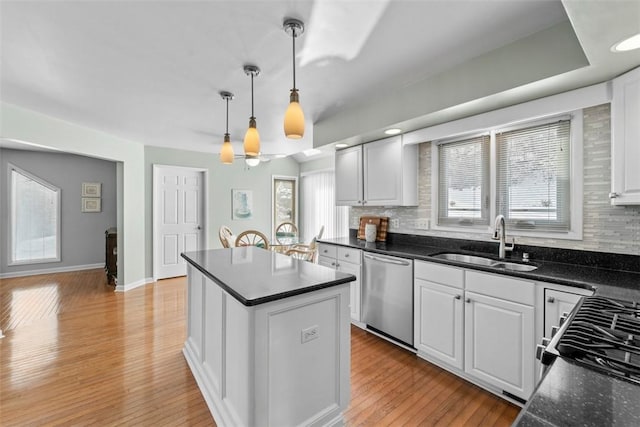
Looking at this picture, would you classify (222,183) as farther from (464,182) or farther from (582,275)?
(582,275)

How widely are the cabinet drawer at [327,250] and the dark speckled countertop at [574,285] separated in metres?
0.08

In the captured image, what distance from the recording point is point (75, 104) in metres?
3.04

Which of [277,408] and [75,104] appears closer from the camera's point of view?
[277,408]

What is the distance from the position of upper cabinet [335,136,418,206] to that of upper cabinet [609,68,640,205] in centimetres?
156

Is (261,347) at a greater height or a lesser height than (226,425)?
greater

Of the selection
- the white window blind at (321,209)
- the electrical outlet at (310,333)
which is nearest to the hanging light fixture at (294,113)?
the electrical outlet at (310,333)

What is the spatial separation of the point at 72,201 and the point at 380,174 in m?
6.09

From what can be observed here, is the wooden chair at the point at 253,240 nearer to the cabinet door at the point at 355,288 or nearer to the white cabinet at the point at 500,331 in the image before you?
the cabinet door at the point at 355,288

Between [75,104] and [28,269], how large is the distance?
4.25 m

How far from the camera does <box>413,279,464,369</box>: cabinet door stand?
2.16m

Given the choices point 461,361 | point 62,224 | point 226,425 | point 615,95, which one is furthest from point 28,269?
point 615,95

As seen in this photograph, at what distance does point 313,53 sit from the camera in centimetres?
201

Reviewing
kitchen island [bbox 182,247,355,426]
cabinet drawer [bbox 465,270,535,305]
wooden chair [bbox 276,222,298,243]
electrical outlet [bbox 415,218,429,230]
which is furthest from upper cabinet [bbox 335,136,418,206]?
wooden chair [bbox 276,222,298,243]

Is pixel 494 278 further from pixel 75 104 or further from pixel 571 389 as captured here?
pixel 75 104
